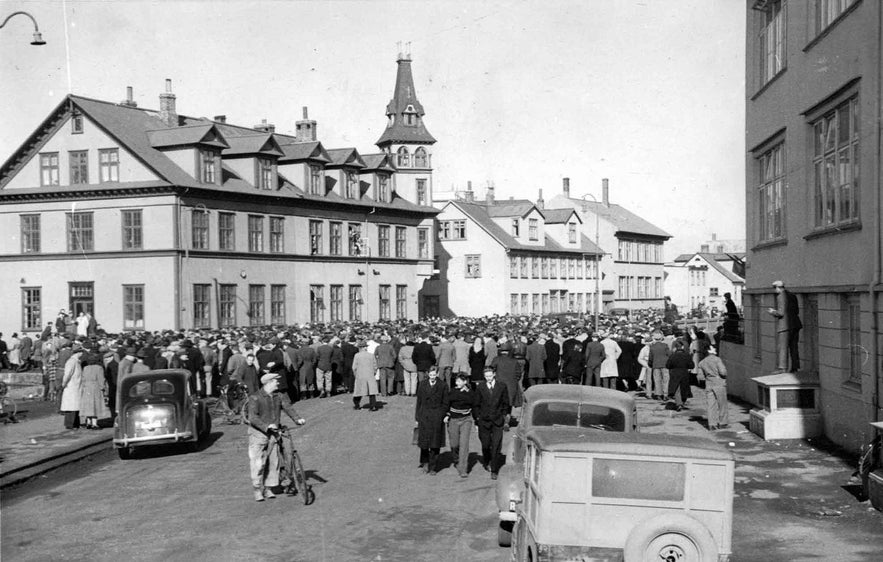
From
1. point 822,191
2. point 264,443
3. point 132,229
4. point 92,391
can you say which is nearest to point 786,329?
point 822,191

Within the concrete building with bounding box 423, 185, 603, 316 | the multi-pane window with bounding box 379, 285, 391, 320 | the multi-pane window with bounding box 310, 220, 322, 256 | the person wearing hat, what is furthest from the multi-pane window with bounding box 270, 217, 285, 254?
the person wearing hat

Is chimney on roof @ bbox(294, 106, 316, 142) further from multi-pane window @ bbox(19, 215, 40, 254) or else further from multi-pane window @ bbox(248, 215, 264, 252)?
multi-pane window @ bbox(19, 215, 40, 254)

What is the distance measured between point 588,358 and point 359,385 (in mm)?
6534

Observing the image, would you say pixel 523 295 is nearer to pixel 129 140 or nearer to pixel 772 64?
pixel 129 140

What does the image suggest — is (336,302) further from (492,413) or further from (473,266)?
(492,413)

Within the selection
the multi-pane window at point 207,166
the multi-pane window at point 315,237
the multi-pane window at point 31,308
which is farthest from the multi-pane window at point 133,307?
the multi-pane window at point 315,237

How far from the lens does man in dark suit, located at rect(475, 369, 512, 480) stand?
15.8 meters

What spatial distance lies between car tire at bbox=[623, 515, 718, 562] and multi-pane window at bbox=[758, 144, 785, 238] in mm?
16001

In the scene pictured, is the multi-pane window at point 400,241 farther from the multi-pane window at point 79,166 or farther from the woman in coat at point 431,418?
the woman in coat at point 431,418

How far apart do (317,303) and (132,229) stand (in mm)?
11567

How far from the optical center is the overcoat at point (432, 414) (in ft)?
51.9

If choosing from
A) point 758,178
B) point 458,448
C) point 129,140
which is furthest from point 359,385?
point 129,140

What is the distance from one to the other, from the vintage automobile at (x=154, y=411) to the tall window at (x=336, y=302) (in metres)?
34.8

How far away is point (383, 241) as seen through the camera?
57.8 metres
